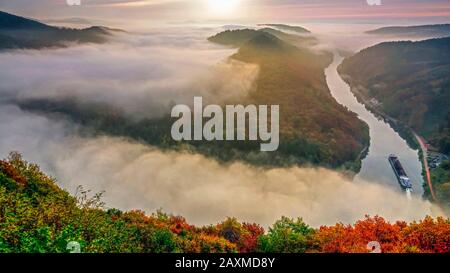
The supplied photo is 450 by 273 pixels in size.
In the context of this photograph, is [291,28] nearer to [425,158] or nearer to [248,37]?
[248,37]

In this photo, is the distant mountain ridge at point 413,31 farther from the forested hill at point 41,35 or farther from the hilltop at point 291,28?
the forested hill at point 41,35

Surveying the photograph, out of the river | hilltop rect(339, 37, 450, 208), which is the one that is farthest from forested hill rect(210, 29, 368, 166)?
hilltop rect(339, 37, 450, 208)

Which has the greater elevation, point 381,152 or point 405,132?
point 405,132

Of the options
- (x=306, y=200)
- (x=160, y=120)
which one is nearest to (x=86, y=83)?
(x=160, y=120)

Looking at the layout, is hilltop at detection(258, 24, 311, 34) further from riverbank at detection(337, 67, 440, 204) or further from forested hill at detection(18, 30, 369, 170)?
riverbank at detection(337, 67, 440, 204)

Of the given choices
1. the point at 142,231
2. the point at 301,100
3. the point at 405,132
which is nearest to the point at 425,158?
the point at 405,132

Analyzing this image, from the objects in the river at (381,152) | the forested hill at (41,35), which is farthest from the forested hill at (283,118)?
the forested hill at (41,35)

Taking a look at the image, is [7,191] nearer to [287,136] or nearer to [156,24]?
[156,24]
